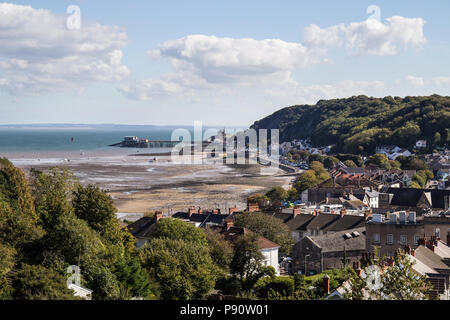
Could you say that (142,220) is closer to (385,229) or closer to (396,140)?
(385,229)

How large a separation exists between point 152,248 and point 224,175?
86.2m

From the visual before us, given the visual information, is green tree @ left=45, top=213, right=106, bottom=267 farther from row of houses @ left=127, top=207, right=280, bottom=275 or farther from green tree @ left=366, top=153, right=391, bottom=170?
green tree @ left=366, top=153, right=391, bottom=170

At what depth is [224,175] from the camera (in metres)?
112

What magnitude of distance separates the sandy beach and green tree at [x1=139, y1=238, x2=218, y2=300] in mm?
34251

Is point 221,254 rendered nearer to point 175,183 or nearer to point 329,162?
point 175,183

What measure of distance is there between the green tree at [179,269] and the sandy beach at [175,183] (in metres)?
34.3

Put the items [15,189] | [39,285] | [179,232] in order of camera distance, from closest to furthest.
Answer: [39,285]
[179,232]
[15,189]

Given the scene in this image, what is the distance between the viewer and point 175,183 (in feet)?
313

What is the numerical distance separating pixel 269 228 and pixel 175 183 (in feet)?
191

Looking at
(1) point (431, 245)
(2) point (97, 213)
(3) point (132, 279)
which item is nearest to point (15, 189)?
(2) point (97, 213)

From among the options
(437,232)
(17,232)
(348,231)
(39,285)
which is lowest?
(348,231)

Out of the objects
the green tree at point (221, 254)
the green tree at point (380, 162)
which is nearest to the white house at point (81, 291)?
the green tree at point (221, 254)
